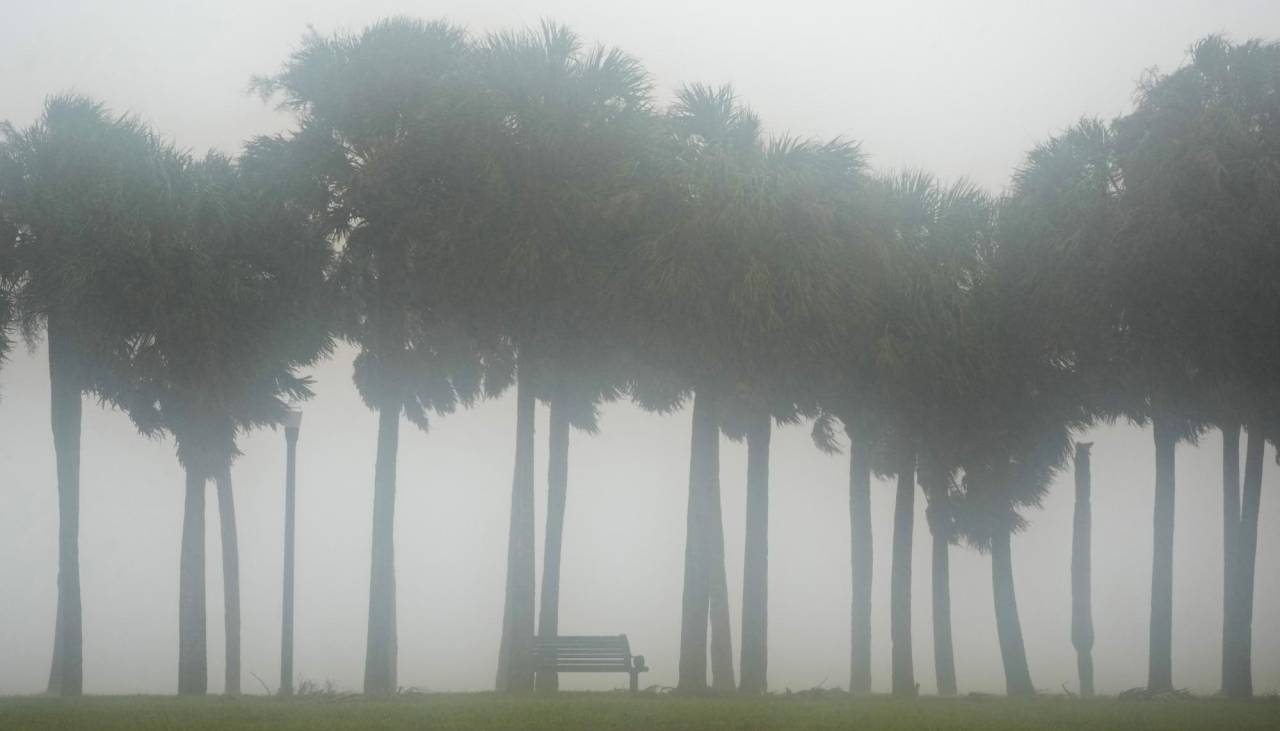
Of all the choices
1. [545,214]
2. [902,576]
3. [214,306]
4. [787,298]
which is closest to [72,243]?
[214,306]

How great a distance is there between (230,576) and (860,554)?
60.0ft

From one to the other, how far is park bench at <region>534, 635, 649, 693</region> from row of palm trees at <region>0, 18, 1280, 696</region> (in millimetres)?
515

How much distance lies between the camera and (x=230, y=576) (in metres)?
42.5

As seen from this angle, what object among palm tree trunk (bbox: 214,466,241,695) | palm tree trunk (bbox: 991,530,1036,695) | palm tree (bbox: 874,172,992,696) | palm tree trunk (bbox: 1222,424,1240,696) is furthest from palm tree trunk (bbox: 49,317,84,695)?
palm tree trunk (bbox: 1222,424,1240,696)

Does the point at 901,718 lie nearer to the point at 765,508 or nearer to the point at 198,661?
the point at 765,508

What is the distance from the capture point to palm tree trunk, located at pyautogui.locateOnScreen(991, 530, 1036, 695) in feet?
115

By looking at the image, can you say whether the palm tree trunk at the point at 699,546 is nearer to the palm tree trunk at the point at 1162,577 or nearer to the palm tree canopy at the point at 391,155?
the palm tree canopy at the point at 391,155

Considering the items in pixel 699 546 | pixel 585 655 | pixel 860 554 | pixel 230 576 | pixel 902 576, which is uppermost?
pixel 699 546

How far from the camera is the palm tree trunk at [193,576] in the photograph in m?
32.5

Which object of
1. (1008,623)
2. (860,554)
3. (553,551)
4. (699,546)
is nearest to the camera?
(699,546)

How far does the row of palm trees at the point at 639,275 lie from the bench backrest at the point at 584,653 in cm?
53

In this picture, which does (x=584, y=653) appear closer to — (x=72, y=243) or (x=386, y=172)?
(x=386, y=172)

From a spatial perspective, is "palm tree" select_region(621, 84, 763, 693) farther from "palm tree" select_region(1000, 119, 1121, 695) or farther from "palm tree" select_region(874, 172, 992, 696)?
"palm tree" select_region(1000, 119, 1121, 695)

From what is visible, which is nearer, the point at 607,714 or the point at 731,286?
the point at 607,714
